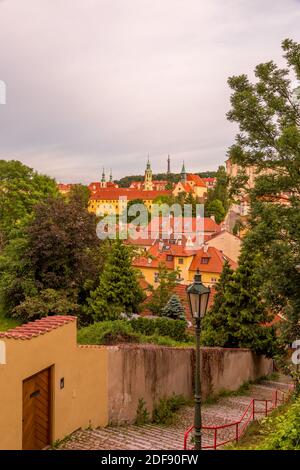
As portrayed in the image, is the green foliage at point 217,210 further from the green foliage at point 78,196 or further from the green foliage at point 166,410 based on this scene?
the green foliage at point 166,410

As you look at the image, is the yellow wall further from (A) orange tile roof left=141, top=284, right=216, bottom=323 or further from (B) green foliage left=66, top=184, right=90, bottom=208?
(B) green foliage left=66, top=184, right=90, bottom=208

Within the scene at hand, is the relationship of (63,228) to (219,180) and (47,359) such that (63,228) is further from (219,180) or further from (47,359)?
(47,359)

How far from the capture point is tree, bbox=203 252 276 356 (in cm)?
2044

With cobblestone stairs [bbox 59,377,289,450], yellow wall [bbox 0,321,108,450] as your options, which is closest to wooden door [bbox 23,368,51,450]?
yellow wall [bbox 0,321,108,450]

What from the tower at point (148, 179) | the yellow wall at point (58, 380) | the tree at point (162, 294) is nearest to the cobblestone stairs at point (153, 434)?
the yellow wall at point (58, 380)

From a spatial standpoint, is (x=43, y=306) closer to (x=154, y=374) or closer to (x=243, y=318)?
(x=154, y=374)

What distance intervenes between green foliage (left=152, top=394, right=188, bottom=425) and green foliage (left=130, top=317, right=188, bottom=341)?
6101 millimetres

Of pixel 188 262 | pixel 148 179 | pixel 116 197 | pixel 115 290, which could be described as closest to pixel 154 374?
pixel 115 290

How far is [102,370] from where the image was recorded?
11.1 m

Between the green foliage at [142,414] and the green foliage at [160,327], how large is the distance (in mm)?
7296

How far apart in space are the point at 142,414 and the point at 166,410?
3.04ft

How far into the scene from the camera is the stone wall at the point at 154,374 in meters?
11.6
